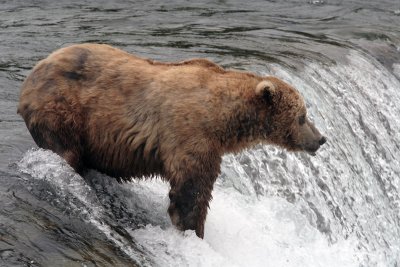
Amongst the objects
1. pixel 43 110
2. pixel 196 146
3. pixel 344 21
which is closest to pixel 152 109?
pixel 196 146

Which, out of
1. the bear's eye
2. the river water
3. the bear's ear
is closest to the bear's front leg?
the river water

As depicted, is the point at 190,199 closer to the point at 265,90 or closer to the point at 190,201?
the point at 190,201

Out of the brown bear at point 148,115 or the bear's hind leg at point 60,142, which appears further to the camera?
the bear's hind leg at point 60,142

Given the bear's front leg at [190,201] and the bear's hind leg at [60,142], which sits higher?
the bear's hind leg at [60,142]

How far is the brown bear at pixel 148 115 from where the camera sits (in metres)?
5.00

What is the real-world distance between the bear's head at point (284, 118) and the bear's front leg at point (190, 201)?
2.50 feet

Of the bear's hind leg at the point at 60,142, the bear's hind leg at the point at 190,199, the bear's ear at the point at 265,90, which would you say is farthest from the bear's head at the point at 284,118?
the bear's hind leg at the point at 60,142

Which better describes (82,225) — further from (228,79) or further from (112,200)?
(228,79)

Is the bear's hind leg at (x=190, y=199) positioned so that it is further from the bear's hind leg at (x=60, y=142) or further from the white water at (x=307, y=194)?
the bear's hind leg at (x=60, y=142)

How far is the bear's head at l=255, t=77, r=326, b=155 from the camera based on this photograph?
5.39m

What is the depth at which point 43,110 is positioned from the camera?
5113mm

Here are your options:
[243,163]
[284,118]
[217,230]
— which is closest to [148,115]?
[284,118]

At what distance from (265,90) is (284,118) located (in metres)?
0.38

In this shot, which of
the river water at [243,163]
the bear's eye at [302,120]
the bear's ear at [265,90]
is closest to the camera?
the river water at [243,163]
